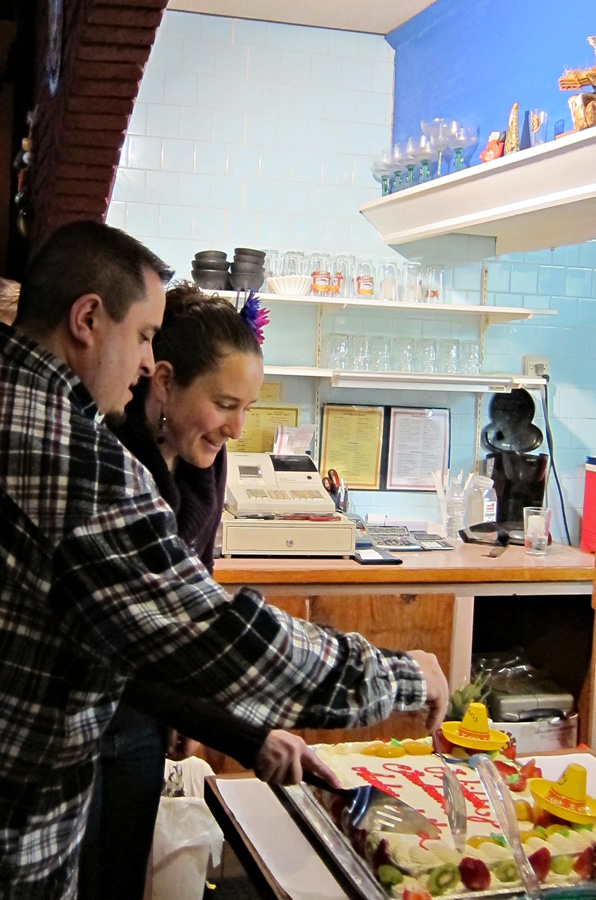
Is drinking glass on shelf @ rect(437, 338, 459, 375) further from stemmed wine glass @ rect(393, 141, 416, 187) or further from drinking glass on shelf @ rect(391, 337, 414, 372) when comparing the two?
stemmed wine glass @ rect(393, 141, 416, 187)

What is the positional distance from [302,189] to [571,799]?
10.4 ft

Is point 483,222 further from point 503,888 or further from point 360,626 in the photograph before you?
point 503,888

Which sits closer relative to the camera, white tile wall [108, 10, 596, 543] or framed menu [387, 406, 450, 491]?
white tile wall [108, 10, 596, 543]

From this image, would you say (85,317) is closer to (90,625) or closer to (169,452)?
(90,625)

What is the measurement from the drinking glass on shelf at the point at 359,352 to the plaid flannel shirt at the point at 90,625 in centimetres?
303

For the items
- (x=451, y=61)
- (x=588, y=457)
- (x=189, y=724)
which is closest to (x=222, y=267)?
(x=451, y=61)

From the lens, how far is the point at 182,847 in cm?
262

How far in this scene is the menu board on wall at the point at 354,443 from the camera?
14.6 feet

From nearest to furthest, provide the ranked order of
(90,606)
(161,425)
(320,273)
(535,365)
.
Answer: (90,606)
(161,425)
(320,273)
(535,365)

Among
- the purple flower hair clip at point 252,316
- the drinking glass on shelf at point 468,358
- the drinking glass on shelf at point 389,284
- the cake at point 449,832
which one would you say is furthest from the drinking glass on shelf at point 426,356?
the cake at point 449,832

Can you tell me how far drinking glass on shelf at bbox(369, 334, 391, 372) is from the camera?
4.28m

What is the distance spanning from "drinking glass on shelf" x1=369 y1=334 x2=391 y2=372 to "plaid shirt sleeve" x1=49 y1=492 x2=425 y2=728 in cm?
313

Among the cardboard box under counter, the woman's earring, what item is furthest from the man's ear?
the cardboard box under counter

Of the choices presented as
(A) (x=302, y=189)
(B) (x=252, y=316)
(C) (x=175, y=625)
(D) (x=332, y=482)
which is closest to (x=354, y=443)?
(D) (x=332, y=482)
